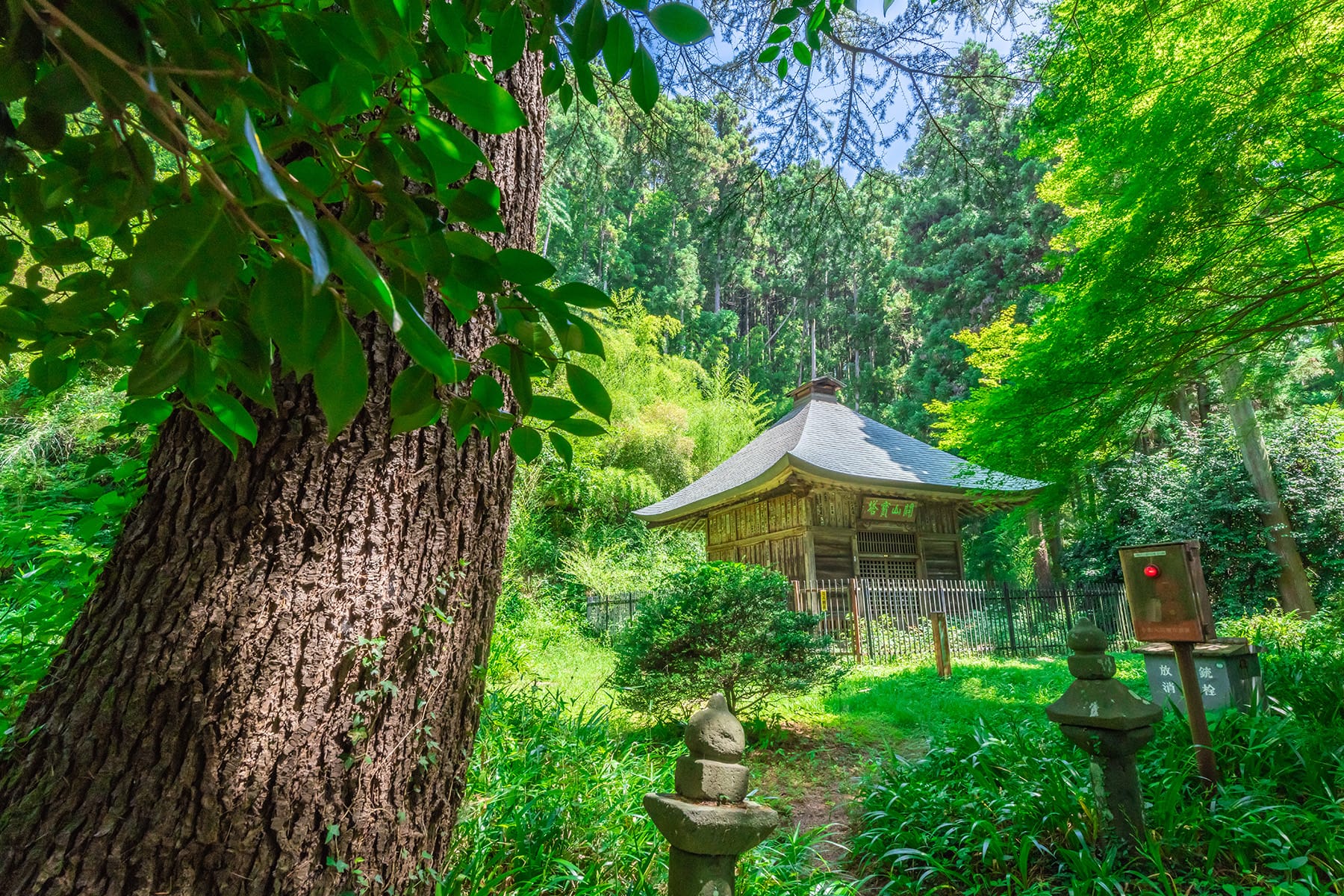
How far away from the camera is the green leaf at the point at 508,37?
538 millimetres

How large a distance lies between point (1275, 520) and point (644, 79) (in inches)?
556

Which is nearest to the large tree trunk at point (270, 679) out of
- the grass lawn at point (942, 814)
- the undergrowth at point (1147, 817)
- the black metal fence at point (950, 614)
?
the grass lawn at point (942, 814)

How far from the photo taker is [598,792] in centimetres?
266

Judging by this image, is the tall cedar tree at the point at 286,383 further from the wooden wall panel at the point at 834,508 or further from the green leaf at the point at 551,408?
the wooden wall panel at the point at 834,508

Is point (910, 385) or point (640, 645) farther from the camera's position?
point (910, 385)

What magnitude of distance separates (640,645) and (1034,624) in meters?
8.58

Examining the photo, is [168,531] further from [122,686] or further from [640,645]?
[640,645]

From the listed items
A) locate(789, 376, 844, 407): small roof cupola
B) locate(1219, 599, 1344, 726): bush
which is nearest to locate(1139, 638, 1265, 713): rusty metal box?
locate(1219, 599, 1344, 726): bush

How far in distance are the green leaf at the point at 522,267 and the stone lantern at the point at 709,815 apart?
5.09 ft

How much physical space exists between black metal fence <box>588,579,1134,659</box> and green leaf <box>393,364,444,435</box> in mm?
9306

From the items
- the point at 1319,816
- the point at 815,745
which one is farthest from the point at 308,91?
the point at 815,745

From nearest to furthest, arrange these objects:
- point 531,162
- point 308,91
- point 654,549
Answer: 1. point 308,91
2. point 531,162
3. point 654,549

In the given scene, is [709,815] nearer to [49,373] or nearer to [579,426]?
[579,426]

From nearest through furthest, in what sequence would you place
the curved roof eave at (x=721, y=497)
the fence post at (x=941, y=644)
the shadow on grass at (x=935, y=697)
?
the shadow on grass at (x=935, y=697) → the fence post at (x=941, y=644) → the curved roof eave at (x=721, y=497)
